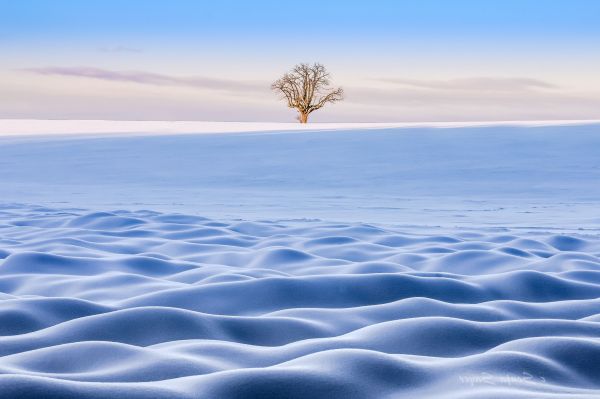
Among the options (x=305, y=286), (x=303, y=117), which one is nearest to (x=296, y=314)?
(x=305, y=286)

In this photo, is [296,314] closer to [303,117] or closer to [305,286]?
[305,286]

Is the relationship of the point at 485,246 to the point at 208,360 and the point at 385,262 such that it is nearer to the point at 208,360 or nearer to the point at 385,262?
the point at 385,262

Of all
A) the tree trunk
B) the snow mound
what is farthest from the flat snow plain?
the tree trunk

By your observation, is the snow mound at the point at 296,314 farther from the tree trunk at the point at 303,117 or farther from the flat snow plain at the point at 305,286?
the tree trunk at the point at 303,117

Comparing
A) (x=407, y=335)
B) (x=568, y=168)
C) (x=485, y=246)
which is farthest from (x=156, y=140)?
(x=407, y=335)

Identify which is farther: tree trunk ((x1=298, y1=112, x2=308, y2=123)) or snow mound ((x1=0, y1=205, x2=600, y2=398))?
tree trunk ((x1=298, y1=112, x2=308, y2=123))

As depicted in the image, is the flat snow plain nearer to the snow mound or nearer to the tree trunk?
the snow mound

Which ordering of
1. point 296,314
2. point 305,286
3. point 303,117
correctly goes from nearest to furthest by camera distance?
point 296,314, point 305,286, point 303,117

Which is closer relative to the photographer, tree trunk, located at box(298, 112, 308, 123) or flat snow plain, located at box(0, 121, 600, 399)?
flat snow plain, located at box(0, 121, 600, 399)

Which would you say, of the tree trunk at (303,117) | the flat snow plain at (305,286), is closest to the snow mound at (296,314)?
the flat snow plain at (305,286)

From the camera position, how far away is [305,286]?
2717mm

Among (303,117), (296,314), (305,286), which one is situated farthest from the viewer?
(303,117)

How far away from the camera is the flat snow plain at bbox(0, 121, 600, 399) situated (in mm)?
1509

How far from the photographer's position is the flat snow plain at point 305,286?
59.4 inches
